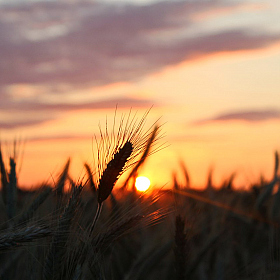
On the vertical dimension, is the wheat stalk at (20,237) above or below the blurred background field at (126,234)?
above

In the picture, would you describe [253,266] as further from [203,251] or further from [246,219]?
[246,219]

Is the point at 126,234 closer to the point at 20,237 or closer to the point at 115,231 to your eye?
the point at 115,231

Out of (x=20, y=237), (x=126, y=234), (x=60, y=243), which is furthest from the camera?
(x=126, y=234)

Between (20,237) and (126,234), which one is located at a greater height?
(20,237)

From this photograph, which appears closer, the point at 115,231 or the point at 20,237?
the point at 20,237

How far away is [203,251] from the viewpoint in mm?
2842

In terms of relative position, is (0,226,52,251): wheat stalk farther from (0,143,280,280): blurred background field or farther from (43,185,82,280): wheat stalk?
(43,185,82,280): wheat stalk

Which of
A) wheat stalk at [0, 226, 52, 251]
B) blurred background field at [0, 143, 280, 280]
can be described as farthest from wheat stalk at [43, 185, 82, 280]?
wheat stalk at [0, 226, 52, 251]

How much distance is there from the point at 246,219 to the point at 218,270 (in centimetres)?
183

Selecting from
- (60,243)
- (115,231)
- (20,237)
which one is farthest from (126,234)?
(20,237)

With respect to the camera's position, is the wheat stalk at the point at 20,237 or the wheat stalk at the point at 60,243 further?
the wheat stalk at the point at 60,243

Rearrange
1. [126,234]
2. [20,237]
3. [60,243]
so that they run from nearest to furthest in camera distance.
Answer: [20,237] → [60,243] → [126,234]

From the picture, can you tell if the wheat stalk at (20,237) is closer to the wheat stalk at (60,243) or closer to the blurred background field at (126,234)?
the blurred background field at (126,234)

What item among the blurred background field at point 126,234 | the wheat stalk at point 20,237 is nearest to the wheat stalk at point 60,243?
the blurred background field at point 126,234
